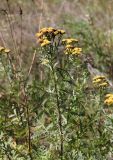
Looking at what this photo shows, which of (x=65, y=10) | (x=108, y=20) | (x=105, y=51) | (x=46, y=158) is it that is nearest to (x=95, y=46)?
(x=105, y=51)

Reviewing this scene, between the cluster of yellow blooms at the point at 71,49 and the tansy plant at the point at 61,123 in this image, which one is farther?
the cluster of yellow blooms at the point at 71,49

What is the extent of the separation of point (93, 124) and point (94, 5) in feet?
14.3

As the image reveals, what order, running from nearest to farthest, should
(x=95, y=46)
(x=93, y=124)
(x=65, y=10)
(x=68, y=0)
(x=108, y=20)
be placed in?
(x=93, y=124), (x=95, y=46), (x=108, y=20), (x=65, y=10), (x=68, y=0)

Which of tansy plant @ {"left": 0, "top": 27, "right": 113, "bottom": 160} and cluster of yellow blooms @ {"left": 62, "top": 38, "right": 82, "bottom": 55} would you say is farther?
cluster of yellow blooms @ {"left": 62, "top": 38, "right": 82, "bottom": 55}

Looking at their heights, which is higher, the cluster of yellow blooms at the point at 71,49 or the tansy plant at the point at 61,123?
the cluster of yellow blooms at the point at 71,49

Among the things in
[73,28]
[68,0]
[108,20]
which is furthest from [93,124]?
[68,0]

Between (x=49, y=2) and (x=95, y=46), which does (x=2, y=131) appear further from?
(x=49, y=2)

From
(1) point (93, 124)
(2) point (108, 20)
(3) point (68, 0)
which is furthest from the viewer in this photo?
(3) point (68, 0)

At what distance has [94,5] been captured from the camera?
7.53m

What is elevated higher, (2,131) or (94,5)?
(94,5)

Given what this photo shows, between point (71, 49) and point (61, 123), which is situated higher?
point (71, 49)

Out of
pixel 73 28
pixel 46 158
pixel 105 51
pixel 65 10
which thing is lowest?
pixel 46 158

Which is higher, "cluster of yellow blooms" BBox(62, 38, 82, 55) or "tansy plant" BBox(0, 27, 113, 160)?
"cluster of yellow blooms" BBox(62, 38, 82, 55)

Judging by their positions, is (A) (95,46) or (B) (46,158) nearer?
(B) (46,158)
